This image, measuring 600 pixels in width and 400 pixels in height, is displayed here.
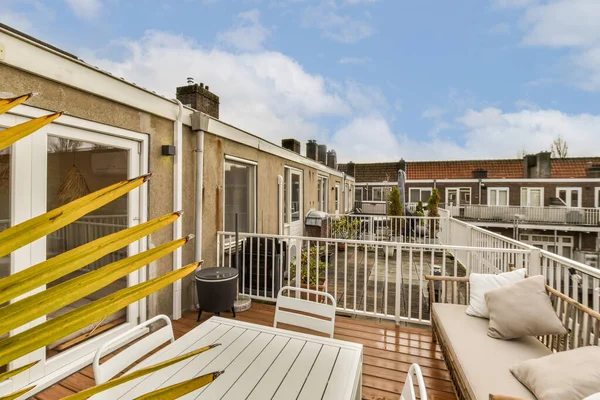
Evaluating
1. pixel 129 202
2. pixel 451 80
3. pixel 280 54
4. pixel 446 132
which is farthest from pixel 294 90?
pixel 446 132

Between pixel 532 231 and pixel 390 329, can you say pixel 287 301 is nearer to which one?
pixel 390 329

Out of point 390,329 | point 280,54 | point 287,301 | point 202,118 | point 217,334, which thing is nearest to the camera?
point 217,334

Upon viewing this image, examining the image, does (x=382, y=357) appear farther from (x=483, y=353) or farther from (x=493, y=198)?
(x=493, y=198)

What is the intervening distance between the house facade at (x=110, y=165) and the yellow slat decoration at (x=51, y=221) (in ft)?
8.13

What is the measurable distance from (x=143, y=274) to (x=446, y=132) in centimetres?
2404

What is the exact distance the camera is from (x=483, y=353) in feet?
7.28

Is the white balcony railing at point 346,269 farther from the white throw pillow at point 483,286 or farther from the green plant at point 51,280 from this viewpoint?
the green plant at point 51,280

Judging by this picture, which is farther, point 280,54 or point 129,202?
point 280,54

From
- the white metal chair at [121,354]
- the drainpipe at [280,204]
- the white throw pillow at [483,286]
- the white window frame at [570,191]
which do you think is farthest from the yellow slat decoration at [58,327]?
the white window frame at [570,191]

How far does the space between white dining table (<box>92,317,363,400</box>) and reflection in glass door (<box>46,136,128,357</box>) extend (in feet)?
3.80

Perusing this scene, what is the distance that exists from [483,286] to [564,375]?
1.32 metres

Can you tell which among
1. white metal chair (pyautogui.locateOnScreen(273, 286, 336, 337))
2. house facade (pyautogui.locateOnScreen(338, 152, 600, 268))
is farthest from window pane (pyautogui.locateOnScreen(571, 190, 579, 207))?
white metal chair (pyautogui.locateOnScreen(273, 286, 336, 337))

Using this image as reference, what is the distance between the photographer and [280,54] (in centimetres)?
1009

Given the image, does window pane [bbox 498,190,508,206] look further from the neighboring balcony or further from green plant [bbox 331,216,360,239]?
green plant [bbox 331,216,360,239]
